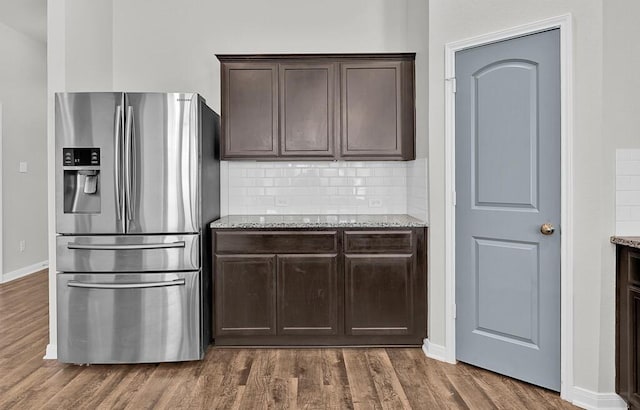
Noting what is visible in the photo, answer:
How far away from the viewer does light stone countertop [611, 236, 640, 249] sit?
7.47 feet

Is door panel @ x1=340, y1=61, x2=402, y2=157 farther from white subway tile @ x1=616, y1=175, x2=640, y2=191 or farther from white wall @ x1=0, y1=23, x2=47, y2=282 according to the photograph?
white wall @ x1=0, y1=23, x2=47, y2=282

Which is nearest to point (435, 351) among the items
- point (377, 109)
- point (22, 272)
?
point (377, 109)

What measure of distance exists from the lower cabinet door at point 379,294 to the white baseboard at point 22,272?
4621 millimetres

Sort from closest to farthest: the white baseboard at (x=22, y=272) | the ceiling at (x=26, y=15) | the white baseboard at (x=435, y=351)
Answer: the white baseboard at (x=435, y=351), the ceiling at (x=26, y=15), the white baseboard at (x=22, y=272)

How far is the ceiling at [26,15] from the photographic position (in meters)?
4.89

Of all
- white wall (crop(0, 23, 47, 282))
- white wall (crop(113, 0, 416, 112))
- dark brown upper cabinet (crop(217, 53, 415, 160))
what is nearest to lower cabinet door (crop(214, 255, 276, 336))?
dark brown upper cabinet (crop(217, 53, 415, 160))

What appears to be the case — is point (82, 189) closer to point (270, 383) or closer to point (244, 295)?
point (244, 295)

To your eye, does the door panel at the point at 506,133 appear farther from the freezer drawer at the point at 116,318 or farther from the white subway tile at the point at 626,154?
the freezer drawer at the point at 116,318

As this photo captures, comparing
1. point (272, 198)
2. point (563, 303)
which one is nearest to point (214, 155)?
point (272, 198)

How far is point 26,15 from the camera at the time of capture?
17.2 ft

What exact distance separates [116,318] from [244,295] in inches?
34.7

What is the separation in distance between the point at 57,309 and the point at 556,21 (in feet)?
12.0

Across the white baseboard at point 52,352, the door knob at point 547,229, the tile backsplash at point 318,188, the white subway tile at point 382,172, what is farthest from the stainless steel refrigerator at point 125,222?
the door knob at point 547,229

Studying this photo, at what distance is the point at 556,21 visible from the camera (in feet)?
8.55
